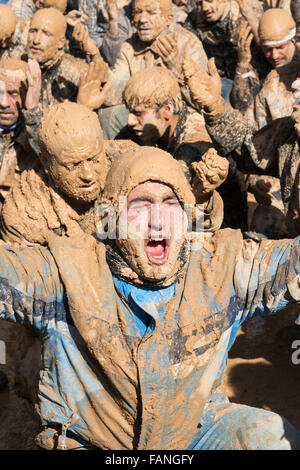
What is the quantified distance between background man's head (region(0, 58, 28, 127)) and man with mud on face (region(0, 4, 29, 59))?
1068 millimetres

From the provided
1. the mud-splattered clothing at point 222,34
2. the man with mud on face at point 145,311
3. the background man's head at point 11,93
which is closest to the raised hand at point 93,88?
the background man's head at point 11,93

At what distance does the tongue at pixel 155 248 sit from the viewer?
13.9ft

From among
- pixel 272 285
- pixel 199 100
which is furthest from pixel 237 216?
pixel 272 285

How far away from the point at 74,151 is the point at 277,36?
8.69 ft

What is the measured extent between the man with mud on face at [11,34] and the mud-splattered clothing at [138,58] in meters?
1.08

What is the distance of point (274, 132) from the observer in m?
6.34

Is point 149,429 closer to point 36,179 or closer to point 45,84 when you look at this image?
point 36,179

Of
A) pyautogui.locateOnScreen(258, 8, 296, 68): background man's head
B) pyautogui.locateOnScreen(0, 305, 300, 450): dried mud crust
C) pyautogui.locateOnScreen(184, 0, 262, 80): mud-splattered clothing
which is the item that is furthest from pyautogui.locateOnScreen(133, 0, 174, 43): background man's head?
pyautogui.locateOnScreen(0, 305, 300, 450): dried mud crust

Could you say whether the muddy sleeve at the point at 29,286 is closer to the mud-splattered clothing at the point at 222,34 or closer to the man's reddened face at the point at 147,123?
the man's reddened face at the point at 147,123

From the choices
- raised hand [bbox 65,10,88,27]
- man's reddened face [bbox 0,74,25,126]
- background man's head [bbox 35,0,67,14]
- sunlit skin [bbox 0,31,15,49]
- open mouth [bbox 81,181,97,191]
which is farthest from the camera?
raised hand [bbox 65,10,88,27]

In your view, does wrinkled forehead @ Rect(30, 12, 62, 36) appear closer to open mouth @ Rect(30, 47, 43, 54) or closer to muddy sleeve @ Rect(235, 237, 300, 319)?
open mouth @ Rect(30, 47, 43, 54)

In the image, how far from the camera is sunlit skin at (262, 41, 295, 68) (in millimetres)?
7660

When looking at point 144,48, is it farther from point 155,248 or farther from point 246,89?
point 155,248

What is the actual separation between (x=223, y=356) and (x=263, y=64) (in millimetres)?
4292
